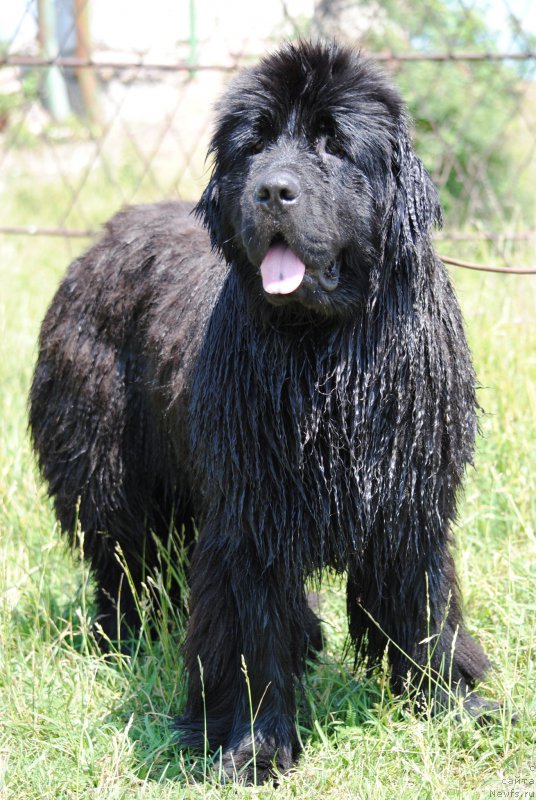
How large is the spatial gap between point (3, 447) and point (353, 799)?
278 centimetres

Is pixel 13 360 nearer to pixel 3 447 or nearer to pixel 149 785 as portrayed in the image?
pixel 3 447

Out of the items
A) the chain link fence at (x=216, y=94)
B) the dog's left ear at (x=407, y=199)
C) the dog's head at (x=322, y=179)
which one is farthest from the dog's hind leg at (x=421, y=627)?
the chain link fence at (x=216, y=94)

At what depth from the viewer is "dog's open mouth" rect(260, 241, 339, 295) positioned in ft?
8.29

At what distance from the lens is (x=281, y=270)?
8.39ft

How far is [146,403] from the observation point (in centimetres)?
359

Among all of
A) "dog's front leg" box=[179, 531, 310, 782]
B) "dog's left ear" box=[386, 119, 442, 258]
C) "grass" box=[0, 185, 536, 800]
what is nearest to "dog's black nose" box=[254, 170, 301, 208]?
"dog's left ear" box=[386, 119, 442, 258]

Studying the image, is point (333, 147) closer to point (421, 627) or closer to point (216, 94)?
point (421, 627)

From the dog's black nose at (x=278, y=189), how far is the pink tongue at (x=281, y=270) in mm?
143

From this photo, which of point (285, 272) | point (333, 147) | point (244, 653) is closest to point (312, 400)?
point (285, 272)

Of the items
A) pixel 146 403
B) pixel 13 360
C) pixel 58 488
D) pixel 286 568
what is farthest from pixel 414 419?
pixel 13 360

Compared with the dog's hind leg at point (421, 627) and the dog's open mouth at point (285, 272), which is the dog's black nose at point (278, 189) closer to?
the dog's open mouth at point (285, 272)

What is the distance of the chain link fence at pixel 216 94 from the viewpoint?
23.6 feet

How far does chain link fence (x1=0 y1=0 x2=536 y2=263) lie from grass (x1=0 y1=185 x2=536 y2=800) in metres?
2.30

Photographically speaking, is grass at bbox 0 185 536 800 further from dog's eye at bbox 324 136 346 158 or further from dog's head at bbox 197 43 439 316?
dog's eye at bbox 324 136 346 158
